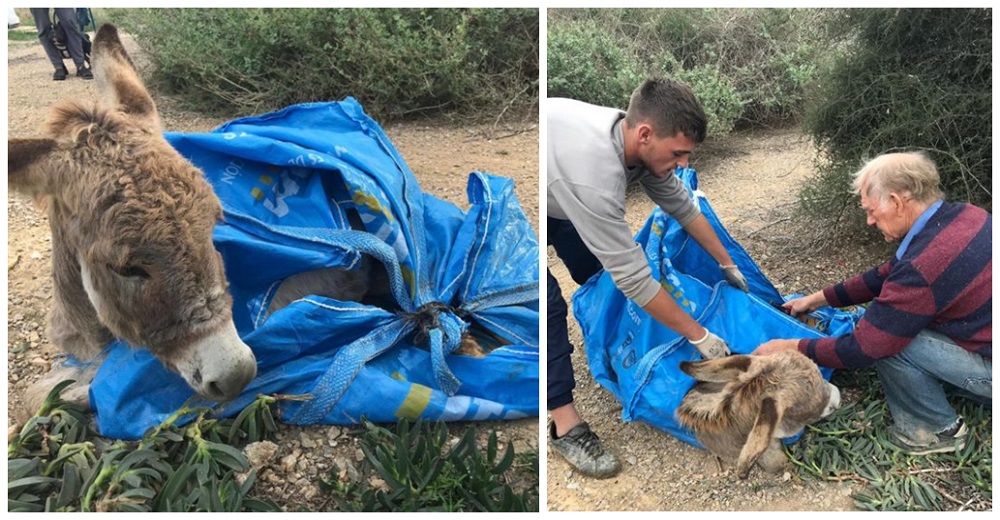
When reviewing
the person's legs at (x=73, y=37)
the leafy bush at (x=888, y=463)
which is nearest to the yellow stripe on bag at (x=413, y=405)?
the leafy bush at (x=888, y=463)

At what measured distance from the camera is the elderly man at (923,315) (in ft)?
6.73

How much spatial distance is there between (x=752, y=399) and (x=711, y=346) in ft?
0.75

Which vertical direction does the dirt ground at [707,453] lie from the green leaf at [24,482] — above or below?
below

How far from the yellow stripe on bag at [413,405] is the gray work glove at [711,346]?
92 centimetres

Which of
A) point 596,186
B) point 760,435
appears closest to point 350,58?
point 596,186

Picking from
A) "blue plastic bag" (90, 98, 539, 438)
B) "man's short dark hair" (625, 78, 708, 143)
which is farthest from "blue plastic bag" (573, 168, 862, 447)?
"man's short dark hair" (625, 78, 708, 143)

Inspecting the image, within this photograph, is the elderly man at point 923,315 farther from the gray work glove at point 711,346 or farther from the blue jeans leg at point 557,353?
the blue jeans leg at point 557,353

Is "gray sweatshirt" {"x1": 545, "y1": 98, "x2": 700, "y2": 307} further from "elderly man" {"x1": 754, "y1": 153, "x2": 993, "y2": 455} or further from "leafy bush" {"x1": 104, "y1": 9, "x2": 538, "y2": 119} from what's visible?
"leafy bush" {"x1": 104, "y1": 9, "x2": 538, "y2": 119}

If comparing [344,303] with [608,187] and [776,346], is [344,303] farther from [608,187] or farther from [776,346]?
[776,346]

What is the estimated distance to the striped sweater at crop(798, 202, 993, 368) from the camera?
6.70ft

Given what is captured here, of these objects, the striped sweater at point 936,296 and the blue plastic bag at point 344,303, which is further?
the blue plastic bag at point 344,303

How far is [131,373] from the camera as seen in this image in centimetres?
222
